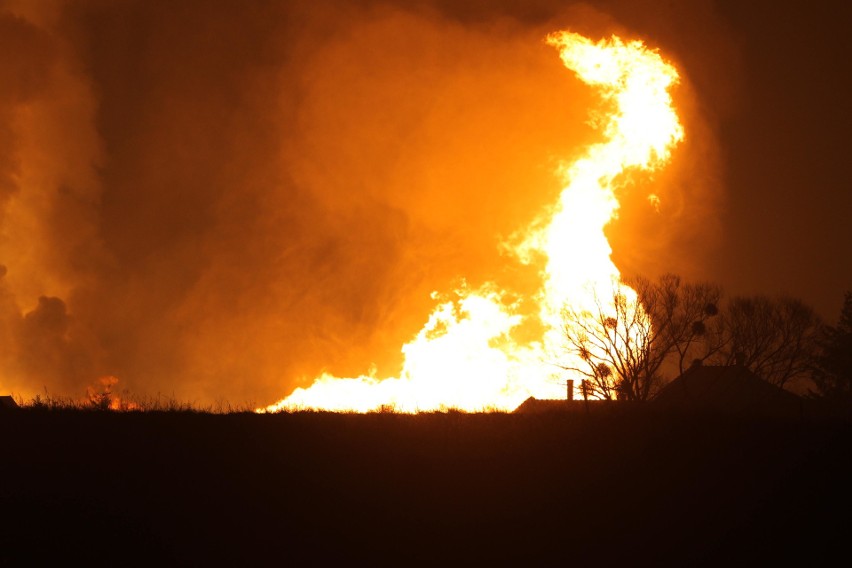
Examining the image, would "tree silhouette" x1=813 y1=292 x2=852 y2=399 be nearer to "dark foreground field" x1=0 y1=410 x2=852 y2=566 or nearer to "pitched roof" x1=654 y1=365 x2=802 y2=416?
"pitched roof" x1=654 y1=365 x2=802 y2=416

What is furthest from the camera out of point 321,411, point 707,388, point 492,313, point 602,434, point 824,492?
point 707,388

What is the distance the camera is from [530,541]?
18.7m

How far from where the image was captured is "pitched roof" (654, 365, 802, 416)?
1993 inches

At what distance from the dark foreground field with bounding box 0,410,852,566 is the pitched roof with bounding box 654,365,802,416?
1122 inches

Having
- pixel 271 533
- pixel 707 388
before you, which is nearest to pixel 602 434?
pixel 271 533

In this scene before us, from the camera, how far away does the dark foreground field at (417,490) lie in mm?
18094

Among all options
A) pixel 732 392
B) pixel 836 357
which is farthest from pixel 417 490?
pixel 836 357

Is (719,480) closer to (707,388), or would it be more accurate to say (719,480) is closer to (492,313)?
(492,313)

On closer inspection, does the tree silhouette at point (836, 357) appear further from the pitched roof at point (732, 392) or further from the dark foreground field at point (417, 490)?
the dark foreground field at point (417, 490)

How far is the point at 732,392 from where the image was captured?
171 feet

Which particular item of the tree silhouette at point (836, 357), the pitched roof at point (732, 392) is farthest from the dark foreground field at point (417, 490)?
the tree silhouette at point (836, 357)

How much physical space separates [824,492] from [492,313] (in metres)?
29.9

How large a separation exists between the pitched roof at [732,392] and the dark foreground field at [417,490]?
2849cm

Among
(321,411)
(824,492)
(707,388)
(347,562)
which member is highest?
(707,388)
